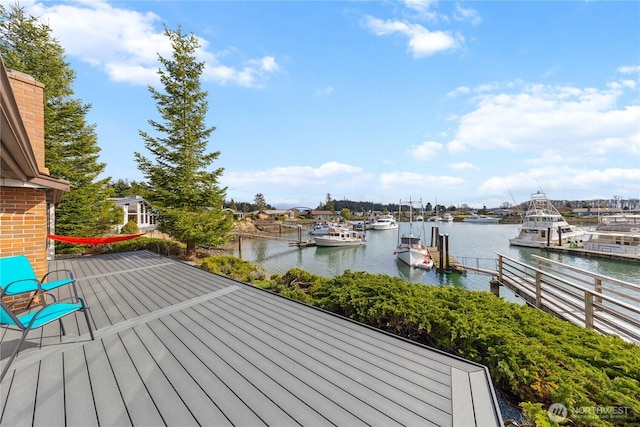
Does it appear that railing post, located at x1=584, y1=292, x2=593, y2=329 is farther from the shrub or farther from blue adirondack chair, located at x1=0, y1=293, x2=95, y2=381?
the shrub

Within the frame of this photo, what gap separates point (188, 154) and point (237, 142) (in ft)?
6.46

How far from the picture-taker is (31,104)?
3.99 meters

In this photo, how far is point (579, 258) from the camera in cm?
1781

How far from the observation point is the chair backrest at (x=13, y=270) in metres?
2.40

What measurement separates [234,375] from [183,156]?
973cm

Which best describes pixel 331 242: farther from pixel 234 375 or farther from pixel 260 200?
pixel 260 200

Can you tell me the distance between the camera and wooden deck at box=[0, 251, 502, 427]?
1496mm

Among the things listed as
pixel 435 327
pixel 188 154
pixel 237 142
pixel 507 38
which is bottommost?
pixel 435 327

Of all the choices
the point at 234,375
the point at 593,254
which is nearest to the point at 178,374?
the point at 234,375

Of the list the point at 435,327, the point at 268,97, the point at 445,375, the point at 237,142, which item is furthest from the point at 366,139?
the point at 445,375

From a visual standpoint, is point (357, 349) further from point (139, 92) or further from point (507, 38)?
point (139, 92)

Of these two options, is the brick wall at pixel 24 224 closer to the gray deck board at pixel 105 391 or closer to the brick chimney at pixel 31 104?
the brick chimney at pixel 31 104

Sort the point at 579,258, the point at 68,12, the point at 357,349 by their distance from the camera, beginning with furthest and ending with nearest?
the point at 579,258 → the point at 68,12 → the point at 357,349

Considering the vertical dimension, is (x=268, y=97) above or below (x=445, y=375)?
above
